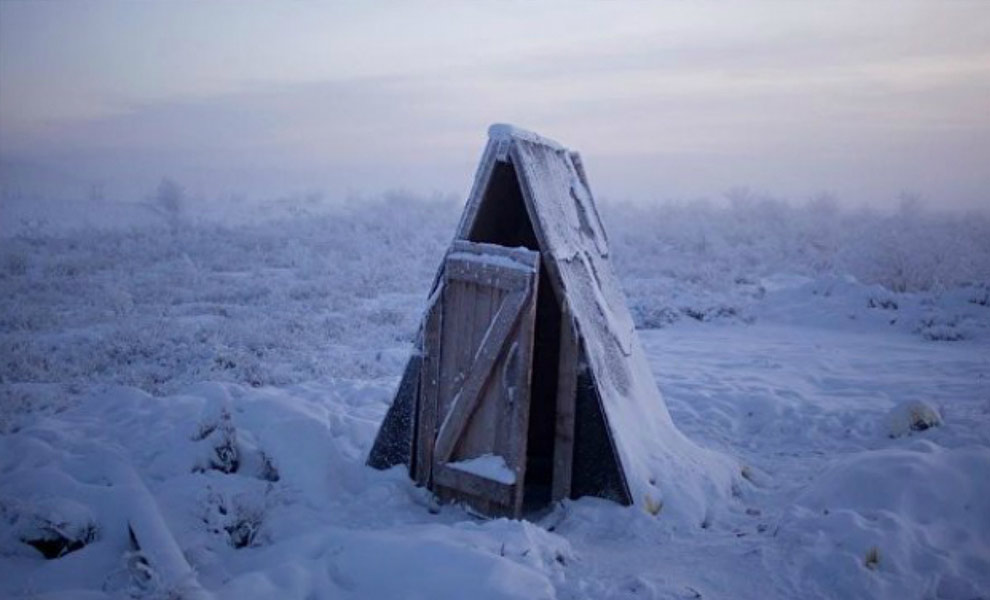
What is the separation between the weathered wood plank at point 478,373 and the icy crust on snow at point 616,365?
0.53m

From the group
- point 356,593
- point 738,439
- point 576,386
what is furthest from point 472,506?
point 738,439

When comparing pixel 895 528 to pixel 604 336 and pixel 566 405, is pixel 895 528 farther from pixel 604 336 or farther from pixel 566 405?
pixel 604 336

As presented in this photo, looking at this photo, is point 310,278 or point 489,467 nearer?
point 489,467

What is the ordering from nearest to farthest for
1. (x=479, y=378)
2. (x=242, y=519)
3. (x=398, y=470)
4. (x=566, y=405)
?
1. (x=242, y=519)
2. (x=479, y=378)
3. (x=566, y=405)
4. (x=398, y=470)

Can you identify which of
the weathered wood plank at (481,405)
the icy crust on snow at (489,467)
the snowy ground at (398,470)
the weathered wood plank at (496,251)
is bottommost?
the snowy ground at (398,470)

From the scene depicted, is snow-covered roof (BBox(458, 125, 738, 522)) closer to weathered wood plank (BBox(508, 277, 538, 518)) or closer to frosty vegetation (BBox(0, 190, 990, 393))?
weathered wood plank (BBox(508, 277, 538, 518))

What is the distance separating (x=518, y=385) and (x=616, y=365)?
1.19 m

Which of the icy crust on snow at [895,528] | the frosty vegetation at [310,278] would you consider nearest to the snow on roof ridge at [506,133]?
the icy crust on snow at [895,528]

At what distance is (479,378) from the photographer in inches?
201

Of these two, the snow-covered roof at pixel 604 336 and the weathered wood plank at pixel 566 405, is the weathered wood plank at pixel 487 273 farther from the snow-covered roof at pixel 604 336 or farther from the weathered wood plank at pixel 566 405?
the weathered wood plank at pixel 566 405

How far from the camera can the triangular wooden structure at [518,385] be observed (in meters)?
5.03

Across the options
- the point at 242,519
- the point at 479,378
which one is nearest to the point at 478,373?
the point at 479,378

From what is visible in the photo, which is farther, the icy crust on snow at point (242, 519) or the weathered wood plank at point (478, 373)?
the weathered wood plank at point (478, 373)

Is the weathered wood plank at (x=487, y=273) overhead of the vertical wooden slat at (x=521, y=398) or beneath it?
overhead
